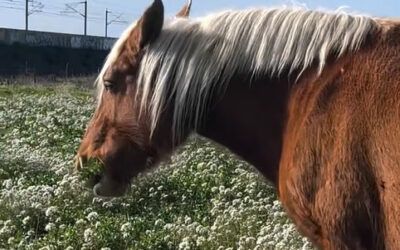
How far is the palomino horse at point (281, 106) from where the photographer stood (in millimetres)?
3236

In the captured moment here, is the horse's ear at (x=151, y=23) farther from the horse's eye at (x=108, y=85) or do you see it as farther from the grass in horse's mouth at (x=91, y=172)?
the grass in horse's mouth at (x=91, y=172)

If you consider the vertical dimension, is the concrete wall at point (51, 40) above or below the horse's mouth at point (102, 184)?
below

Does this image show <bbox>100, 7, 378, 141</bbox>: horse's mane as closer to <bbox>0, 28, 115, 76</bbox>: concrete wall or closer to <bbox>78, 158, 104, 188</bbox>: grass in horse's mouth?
<bbox>78, 158, 104, 188</bbox>: grass in horse's mouth

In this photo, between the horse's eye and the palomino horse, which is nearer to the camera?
the palomino horse

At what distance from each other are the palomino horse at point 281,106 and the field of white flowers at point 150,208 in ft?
1.42

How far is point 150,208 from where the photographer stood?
26.5 feet

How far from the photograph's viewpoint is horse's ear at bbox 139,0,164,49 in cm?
388

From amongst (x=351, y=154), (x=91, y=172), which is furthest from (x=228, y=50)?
(x=91, y=172)

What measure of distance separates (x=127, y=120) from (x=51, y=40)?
50.3m

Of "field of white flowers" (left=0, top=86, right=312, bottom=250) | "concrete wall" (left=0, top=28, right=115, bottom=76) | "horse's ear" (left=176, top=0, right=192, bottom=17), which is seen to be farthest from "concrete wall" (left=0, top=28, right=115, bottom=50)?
"horse's ear" (left=176, top=0, right=192, bottom=17)

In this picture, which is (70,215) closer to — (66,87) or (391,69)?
(391,69)

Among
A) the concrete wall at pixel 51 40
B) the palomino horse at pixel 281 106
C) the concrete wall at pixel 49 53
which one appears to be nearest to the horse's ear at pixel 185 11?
the palomino horse at pixel 281 106

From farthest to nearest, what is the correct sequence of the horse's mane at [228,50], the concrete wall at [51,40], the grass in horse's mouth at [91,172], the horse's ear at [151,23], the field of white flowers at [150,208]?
1. the concrete wall at [51,40]
2. the field of white flowers at [150,208]
3. the grass in horse's mouth at [91,172]
4. the horse's ear at [151,23]
5. the horse's mane at [228,50]

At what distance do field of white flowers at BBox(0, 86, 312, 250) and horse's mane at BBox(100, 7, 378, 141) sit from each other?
0.57 metres
